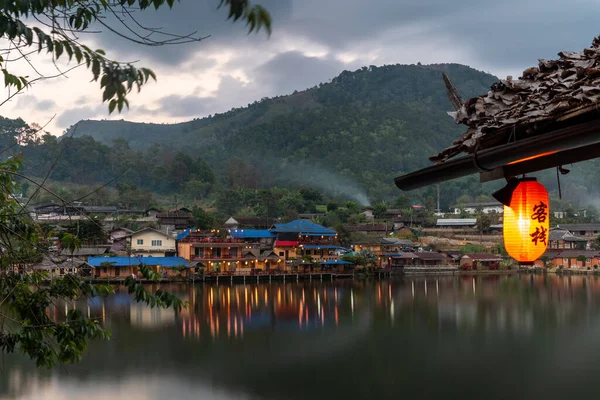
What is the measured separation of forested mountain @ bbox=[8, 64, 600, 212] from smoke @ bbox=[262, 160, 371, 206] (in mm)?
153

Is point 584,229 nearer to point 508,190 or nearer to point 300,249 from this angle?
point 300,249

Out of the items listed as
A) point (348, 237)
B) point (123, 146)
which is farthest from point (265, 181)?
point (348, 237)

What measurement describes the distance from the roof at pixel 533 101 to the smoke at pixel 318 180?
62506 millimetres

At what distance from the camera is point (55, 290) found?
3.33 meters

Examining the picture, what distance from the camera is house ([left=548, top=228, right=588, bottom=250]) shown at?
1486 inches

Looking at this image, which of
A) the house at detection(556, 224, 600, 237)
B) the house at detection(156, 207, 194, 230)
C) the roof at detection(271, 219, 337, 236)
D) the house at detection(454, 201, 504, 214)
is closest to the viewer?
the roof at detection(271, 219, 337, 236)

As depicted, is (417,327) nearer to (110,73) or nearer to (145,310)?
(145,310)

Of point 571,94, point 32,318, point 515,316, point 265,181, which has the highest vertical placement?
point 265,181

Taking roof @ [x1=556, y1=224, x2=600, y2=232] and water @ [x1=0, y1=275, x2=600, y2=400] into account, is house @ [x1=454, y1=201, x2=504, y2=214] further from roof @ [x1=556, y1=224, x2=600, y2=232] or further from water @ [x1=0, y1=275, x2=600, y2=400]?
water @ [x1=0, y1=275, x2=600, y2=400]

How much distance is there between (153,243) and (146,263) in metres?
2.32

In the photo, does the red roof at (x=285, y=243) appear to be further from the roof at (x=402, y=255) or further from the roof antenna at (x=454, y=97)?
the roof antenna at (x=454, y=97)

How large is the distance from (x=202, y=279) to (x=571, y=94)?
28.4 metres

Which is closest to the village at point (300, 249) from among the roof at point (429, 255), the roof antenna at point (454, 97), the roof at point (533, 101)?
the roof at point (429, 255)

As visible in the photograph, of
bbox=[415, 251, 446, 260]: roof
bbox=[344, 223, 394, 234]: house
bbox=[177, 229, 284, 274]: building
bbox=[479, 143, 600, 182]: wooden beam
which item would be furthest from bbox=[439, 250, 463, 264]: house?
bbox=[479, 143, 600, 182]: wooden beam
